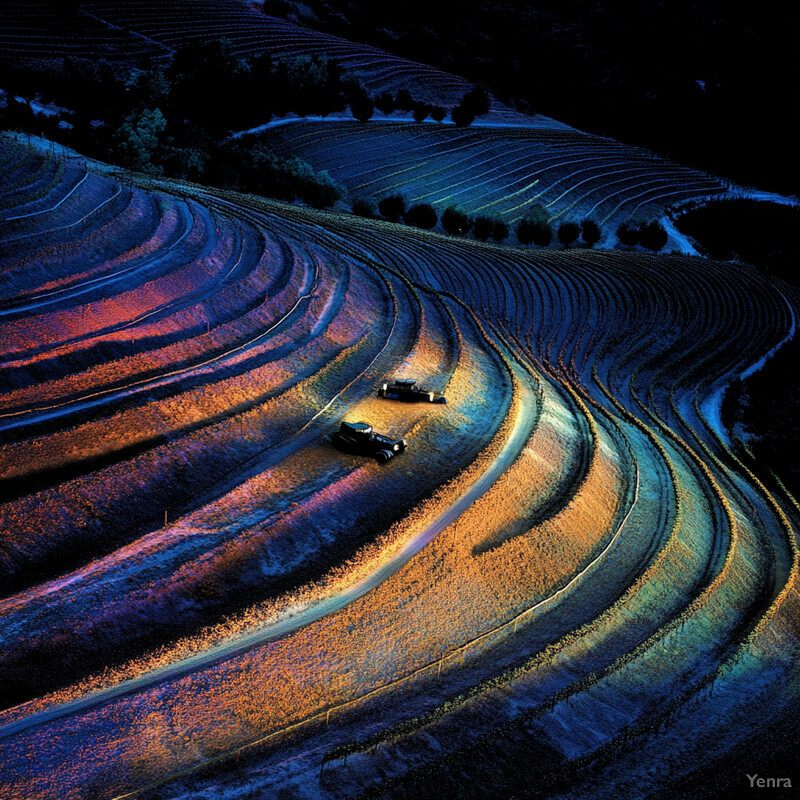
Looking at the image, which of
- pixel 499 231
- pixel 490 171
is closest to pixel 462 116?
pixel 490 171

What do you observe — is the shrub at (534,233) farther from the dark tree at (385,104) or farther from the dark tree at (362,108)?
the dark tree at (385,104)

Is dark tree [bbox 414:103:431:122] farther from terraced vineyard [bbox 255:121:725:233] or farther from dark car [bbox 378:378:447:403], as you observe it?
dark car [bbox 378:378:447:403]

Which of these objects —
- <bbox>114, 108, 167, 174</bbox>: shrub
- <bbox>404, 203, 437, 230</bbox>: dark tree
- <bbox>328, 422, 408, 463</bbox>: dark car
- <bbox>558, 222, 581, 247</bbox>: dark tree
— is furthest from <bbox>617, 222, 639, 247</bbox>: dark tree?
<bbox>328, 422, 408, 463</bbox>: dark car

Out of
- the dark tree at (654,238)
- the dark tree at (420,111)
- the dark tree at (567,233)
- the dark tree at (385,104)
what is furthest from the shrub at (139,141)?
the dark tree at (654,238)

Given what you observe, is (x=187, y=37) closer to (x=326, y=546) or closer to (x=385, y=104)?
(x=385, y=104)

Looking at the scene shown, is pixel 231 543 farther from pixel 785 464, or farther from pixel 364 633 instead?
pixel 785 464

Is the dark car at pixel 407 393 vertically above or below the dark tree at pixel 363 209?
below

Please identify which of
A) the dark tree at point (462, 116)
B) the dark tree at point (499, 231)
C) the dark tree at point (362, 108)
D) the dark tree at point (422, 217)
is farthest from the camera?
the dark tree at point (462, 116)
